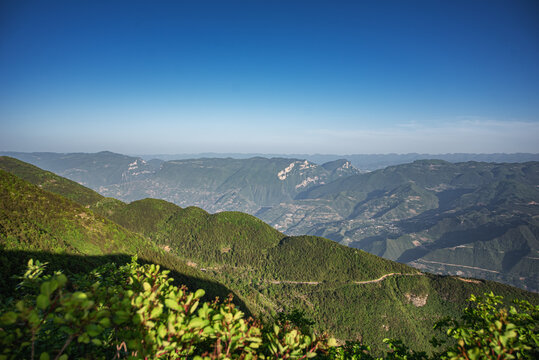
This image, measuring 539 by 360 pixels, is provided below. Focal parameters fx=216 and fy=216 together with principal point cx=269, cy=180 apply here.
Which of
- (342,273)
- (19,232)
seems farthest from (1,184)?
(342,273)

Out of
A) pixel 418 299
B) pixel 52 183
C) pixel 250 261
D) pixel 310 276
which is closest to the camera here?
pixel 418 299

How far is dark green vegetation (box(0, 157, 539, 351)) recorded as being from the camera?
200 ft

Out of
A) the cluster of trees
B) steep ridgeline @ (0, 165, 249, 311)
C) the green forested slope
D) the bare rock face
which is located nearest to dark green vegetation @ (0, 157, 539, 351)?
steep ridgeline @ (0, 165, 249, 311)

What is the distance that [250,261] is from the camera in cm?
12850

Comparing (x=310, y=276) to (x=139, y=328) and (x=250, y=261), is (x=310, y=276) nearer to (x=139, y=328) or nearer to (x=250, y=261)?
(x=250, y=261)

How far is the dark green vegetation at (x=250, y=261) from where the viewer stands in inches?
2402

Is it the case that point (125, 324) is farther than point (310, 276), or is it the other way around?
point (310, 276)

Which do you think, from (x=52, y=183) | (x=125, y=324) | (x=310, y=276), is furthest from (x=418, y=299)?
(x=52, y=183)

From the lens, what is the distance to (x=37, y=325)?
2.65 m

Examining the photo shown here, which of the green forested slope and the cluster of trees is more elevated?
the cluster of trees

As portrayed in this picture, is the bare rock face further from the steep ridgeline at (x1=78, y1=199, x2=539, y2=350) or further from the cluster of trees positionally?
the cluster of trees

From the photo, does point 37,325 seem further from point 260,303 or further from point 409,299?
point 409,299

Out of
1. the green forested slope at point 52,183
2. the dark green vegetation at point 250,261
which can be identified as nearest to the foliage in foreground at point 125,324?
the dark green vegetation at point 250,261

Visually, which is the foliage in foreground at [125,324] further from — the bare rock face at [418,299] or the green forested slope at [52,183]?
the green forested slope at [52,183]
